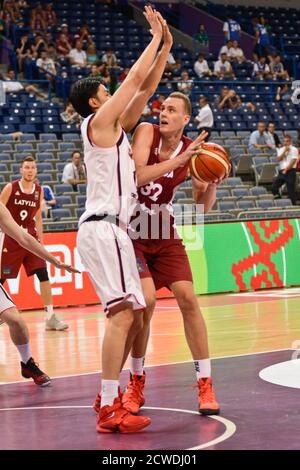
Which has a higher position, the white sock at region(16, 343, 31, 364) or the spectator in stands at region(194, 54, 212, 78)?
the spectator in stands at region(194, 54, 212, 78)

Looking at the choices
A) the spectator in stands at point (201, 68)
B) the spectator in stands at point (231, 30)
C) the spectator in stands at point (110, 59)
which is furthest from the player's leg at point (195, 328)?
the spectator in stands at point (231, 30)

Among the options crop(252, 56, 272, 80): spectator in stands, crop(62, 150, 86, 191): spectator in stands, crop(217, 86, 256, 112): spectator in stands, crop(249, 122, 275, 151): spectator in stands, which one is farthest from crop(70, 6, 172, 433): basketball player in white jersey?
crop(252, 56, 272, 80): spectator in stands

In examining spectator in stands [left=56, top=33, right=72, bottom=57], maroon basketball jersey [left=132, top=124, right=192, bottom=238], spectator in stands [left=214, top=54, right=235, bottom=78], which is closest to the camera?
maroon basketball jersey [left=132, top=124, right=192, bottom=238]

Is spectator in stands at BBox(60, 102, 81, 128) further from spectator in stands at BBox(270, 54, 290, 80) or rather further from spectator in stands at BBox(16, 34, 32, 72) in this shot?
spectator in stands at BBox(270, 54, 290, 80)

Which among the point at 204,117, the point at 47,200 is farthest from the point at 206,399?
the point at 204,117

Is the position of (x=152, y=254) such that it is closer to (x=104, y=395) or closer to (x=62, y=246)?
(x=104, y=395)

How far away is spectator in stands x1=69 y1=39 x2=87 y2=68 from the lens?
78.1 ft

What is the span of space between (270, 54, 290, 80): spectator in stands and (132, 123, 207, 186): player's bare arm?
22.2 m

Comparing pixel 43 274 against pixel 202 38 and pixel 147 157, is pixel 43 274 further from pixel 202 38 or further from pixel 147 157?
pixel 202 38

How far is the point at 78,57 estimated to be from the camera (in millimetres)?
24000

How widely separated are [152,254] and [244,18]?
26.1 m

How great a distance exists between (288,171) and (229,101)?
4.46 metres

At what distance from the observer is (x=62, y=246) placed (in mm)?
14812
